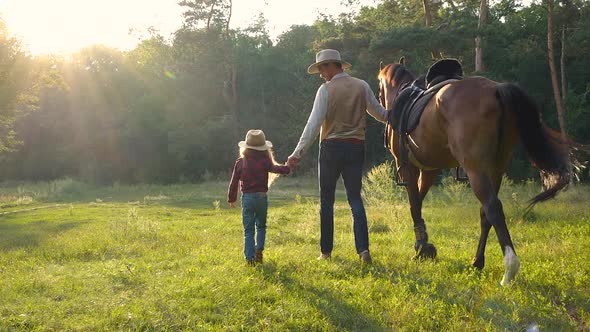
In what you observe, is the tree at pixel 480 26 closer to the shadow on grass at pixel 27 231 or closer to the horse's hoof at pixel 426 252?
the horse's hoof at pixel 426 252

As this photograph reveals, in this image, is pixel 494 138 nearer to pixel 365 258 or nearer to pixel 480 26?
pixel 365 258

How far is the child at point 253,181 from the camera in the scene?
571 cm

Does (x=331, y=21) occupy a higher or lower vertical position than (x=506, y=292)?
higher

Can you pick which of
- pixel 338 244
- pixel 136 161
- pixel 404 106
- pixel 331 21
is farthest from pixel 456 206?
pixel 136 161

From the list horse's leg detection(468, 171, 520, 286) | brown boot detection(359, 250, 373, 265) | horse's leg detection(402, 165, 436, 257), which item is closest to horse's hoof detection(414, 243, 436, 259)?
horse's leg detection(402, 165, 436, 257)

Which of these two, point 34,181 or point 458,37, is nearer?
point 458,37

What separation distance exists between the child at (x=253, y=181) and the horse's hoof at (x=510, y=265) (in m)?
2.51

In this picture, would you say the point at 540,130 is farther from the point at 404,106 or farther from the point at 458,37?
the point at 458,37

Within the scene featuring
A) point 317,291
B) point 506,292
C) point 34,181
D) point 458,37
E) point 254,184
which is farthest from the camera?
point 34,181

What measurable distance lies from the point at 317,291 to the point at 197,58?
119ft

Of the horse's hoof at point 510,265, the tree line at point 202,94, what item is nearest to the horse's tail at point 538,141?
the horse's hoof at point 510,265

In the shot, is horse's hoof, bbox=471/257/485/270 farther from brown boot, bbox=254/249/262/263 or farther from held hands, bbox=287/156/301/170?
brown boot, bbox=254/249/262/263

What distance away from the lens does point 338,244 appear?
7387 mm

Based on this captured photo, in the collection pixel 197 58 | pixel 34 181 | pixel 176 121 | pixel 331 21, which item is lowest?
pixel 34 181
